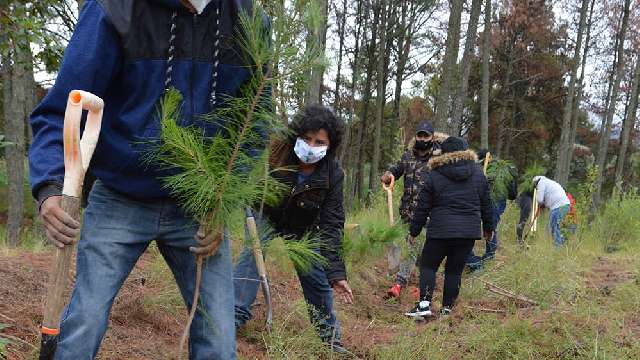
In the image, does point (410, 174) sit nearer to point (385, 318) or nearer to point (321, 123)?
point (385, 318)

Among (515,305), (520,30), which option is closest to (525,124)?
(520,30)

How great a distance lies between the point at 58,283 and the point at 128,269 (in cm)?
31

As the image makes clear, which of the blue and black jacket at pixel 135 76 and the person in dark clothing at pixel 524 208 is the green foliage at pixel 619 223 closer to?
the person in dark clothing at pixel 524 208

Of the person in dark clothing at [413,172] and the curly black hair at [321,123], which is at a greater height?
the curly black hair at [321,123]

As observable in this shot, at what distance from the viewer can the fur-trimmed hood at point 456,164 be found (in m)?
4.70

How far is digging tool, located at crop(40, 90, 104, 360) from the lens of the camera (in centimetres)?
145

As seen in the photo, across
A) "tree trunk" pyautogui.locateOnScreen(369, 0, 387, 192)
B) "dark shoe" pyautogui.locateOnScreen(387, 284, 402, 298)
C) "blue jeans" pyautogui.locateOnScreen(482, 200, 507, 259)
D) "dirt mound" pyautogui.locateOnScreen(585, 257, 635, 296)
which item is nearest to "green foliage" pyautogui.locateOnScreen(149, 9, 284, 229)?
"dark shoe" pyautogui.locateOnScreen(387, 284, 402, 298)

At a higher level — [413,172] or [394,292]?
[413,172]

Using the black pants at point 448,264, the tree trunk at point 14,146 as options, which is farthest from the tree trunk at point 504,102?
the tree trunk at point 14,146

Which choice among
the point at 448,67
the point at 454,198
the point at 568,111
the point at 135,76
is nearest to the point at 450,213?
the point at 454,198

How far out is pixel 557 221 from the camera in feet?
24.0

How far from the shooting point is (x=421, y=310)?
15.1 feet

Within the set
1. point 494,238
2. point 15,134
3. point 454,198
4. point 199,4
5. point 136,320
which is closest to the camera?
point 199,4

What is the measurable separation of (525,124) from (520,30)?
3887mm
